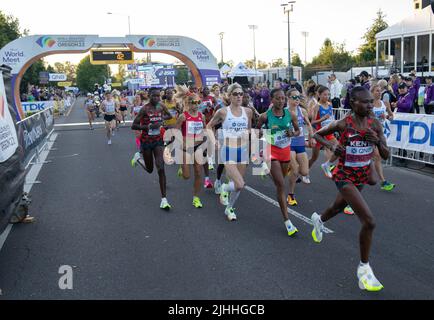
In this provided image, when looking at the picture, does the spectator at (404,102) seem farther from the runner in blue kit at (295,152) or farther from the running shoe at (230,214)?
the running shoe at (230,214)

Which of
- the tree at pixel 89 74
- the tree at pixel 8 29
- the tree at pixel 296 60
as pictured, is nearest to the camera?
the tree at pixel 8 29

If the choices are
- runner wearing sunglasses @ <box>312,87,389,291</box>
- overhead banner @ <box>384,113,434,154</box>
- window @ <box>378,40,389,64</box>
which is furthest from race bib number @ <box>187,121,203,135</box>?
window @ <box>378,40,389,64</box>

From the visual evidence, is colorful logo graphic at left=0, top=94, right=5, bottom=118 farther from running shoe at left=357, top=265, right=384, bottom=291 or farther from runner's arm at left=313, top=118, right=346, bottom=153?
running shoe at left=357, top=265, right=384, bottom=291

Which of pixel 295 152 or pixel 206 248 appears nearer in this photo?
pixel 206 248

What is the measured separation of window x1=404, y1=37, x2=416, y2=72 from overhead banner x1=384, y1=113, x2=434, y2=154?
775 inches

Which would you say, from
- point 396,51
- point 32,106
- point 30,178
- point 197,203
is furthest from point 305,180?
point 396,51

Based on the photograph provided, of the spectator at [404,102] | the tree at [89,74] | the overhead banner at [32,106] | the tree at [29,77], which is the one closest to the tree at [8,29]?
the tree at [29,77]

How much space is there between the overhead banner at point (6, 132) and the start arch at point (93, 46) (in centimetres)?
1714

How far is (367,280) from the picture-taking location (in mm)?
4230

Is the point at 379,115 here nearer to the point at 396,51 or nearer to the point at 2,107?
the point at 2,107

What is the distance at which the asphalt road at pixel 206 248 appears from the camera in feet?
14.3

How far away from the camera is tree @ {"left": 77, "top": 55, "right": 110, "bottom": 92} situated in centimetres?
13212

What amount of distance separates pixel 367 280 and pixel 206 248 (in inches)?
78.5

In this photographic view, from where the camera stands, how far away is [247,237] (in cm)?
588
